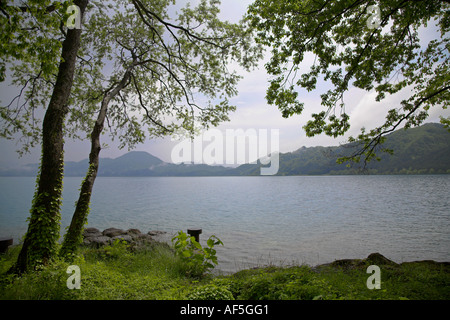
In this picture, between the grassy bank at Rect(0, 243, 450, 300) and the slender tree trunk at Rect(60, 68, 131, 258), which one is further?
the slender tree trunk at Rect(60, 68, 131, 258)

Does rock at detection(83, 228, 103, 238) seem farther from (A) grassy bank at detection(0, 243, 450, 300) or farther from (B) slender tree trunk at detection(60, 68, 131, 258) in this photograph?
(A) grassy bank at detection(0, 243, 450, 300)

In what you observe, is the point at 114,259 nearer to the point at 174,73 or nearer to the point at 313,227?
the point at 174,73

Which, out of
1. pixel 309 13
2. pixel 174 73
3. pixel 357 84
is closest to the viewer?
pixel 309 13

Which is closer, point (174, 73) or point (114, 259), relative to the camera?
point (114, 259)

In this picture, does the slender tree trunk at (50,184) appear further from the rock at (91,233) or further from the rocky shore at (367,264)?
the rocky shore at (367,264)

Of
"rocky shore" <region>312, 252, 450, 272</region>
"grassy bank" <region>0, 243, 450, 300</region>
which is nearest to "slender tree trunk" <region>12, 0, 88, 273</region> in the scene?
"grassy bank" <region>0, 243, 450, 300</region>

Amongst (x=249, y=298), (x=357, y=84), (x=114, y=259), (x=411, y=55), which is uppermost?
(x=411, y=55)

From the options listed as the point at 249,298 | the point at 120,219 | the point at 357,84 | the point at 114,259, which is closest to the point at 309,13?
the point at 357,84

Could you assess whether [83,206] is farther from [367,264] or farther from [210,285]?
[367,264]

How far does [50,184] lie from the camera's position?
7.57 metres

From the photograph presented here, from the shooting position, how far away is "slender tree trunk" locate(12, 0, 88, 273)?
7.06 meters

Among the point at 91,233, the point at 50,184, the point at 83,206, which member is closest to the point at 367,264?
the point at 83,206
